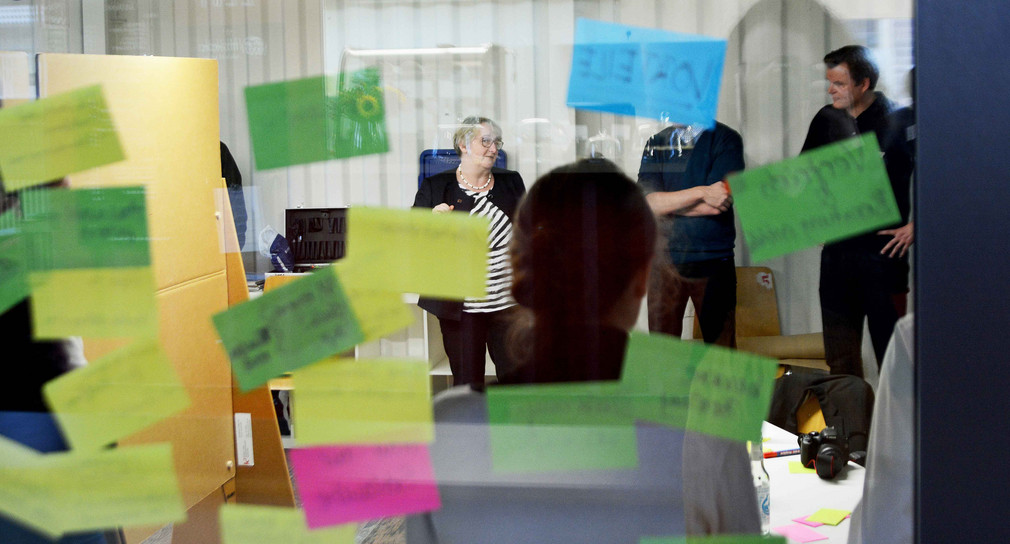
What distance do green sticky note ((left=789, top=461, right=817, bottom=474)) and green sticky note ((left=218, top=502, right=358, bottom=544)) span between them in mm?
772

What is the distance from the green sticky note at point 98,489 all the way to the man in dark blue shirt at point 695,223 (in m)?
0.44

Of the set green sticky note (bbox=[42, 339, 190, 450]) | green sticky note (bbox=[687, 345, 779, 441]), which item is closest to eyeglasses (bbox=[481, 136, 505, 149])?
green sticky note (bbox=[687, 345, 779, 441])

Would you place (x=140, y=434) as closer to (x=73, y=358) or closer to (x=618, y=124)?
(x=73, y=358)

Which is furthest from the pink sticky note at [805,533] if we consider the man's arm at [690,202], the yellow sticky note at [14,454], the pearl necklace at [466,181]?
the yellow sticky note at [14,454]

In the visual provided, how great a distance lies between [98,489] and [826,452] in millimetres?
782

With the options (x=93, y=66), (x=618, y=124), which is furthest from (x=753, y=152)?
(x=93, y=66)

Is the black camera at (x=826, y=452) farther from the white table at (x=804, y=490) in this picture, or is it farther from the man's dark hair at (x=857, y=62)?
the man's dark hair at (x=857, y=62)

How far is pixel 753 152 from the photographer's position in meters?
0.54

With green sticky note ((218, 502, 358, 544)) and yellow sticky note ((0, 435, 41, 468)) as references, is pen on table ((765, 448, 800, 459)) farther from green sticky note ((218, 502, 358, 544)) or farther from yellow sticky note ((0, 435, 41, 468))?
yellow sticky note ((0, 435, 41, 468))

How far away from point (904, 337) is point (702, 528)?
0.73 feet

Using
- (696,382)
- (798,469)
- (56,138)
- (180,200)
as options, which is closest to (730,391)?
(696,382)

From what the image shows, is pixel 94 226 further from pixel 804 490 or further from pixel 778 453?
pixel 778 453

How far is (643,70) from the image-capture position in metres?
0.54

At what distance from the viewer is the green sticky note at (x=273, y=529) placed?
61 centimetres
